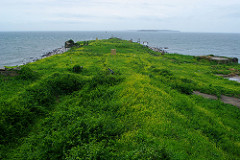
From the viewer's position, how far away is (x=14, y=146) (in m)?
8.92

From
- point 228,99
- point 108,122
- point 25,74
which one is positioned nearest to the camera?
point 108,122

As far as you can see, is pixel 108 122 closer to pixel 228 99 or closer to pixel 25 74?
pixel 25 74

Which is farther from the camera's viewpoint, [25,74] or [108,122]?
[25,74]

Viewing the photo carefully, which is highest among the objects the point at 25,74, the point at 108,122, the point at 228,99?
the point at 25,74

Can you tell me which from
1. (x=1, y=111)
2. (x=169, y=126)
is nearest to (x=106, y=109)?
Answer: (x=169, y=126)

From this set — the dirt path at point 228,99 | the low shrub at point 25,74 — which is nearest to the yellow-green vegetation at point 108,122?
the low shrub at point 25,74

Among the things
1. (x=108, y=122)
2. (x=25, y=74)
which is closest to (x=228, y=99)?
(x=108, y=122)

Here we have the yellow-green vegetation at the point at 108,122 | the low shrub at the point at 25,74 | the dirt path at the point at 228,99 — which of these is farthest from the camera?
the low shrub at the point at 25,74

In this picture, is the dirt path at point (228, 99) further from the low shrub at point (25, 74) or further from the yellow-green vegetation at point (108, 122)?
the low shrub at point (25, 74)

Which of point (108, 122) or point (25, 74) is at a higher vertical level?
point (25, 74)

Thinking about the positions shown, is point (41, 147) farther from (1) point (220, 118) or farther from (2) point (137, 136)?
(1) point (220, 118)

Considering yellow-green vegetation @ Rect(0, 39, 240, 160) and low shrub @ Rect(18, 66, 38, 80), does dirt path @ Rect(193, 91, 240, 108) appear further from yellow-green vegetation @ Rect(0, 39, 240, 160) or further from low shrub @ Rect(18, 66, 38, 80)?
low shrub @ Rect(18, 66, 38, 80)

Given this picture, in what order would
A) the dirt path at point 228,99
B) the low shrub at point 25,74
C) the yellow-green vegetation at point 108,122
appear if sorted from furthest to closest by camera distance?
1. the low shrub at point 25,74
2. the dirt path at point 228,99
3. the yellow-green vegetation at point 108,122

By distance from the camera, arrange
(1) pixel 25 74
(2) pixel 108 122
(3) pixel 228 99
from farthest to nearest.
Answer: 1. (1) pixel 25 74
2. (3) pixel 228 99
3. (2) pixel 108 122
